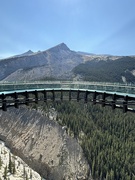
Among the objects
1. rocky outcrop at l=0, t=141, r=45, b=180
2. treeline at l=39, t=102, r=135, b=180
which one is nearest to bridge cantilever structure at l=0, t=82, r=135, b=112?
rocky outcrop at l=0, t=141, r=45, b=180

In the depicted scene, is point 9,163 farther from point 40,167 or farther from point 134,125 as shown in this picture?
point 134,125

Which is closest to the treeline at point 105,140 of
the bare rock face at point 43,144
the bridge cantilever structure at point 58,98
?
the bare rock face at point 43,144

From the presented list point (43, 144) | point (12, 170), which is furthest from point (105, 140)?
point (12, 170)

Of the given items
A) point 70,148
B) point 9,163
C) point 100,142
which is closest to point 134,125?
→ point 100,142

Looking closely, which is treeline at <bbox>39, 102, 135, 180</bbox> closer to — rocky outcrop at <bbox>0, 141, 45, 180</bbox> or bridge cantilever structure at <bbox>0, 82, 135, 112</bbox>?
rocky outcrop at <bbox>0, 141, 45, 180</bbox>

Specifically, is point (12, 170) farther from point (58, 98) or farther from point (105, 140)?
point (105, 140)
